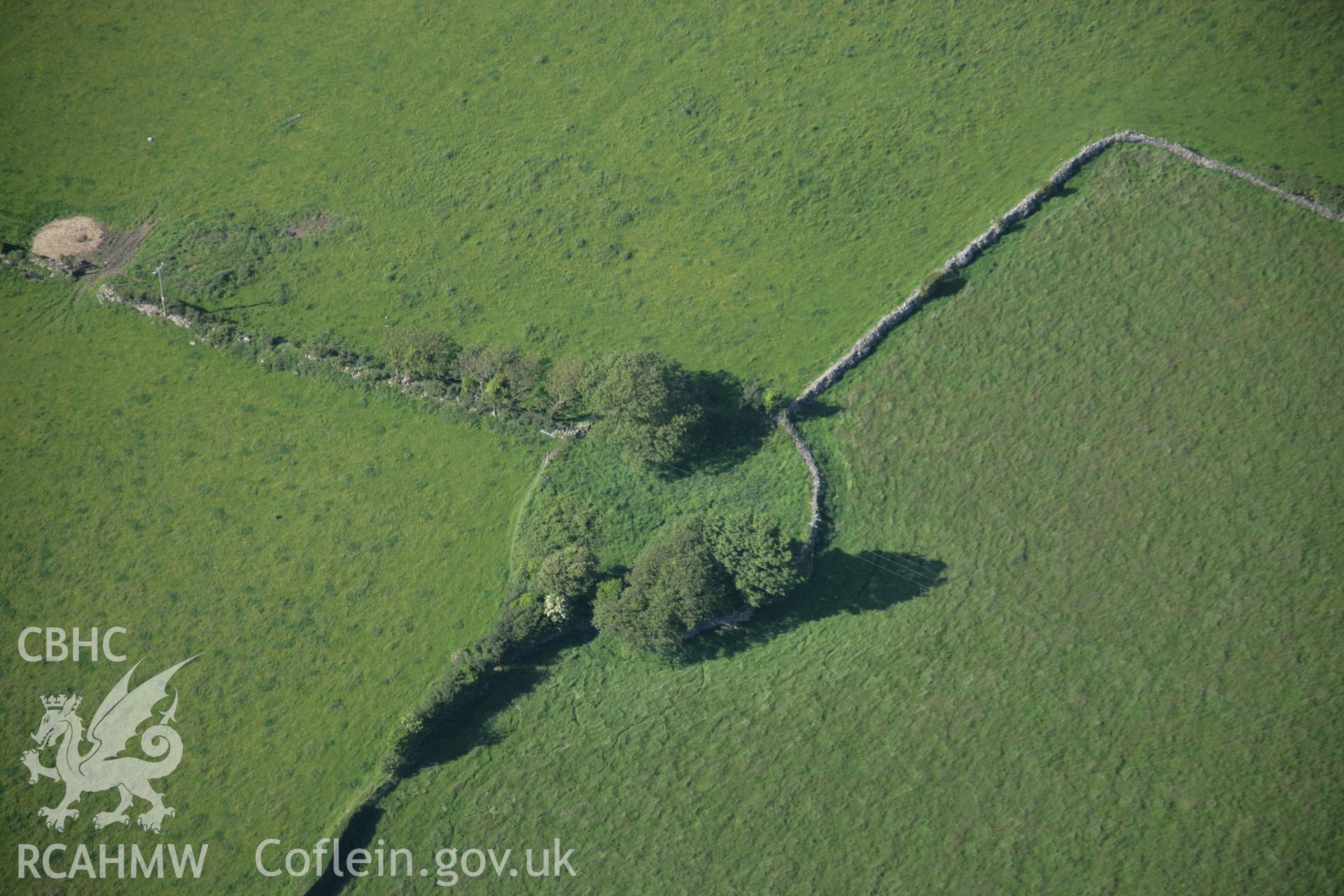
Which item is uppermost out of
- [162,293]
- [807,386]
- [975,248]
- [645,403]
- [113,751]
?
[162,293]

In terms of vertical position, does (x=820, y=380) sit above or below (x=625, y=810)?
above

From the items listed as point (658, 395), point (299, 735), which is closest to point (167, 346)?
point (299, 735)

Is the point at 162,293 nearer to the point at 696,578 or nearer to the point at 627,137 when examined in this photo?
the point at 627,137

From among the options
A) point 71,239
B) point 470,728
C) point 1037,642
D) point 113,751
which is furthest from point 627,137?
point 113,751

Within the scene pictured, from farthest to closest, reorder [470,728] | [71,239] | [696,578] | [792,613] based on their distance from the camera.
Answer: [71,239]
[792,613]
[470,728]
[696,578]

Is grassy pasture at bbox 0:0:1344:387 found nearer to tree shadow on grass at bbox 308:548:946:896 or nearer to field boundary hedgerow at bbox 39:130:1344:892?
field boundary hedgerow at bbox 39:130:1344:892

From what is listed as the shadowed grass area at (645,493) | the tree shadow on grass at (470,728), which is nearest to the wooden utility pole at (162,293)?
the shadowed grass area at (645,493)

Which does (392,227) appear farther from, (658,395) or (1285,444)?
(1285,444)
